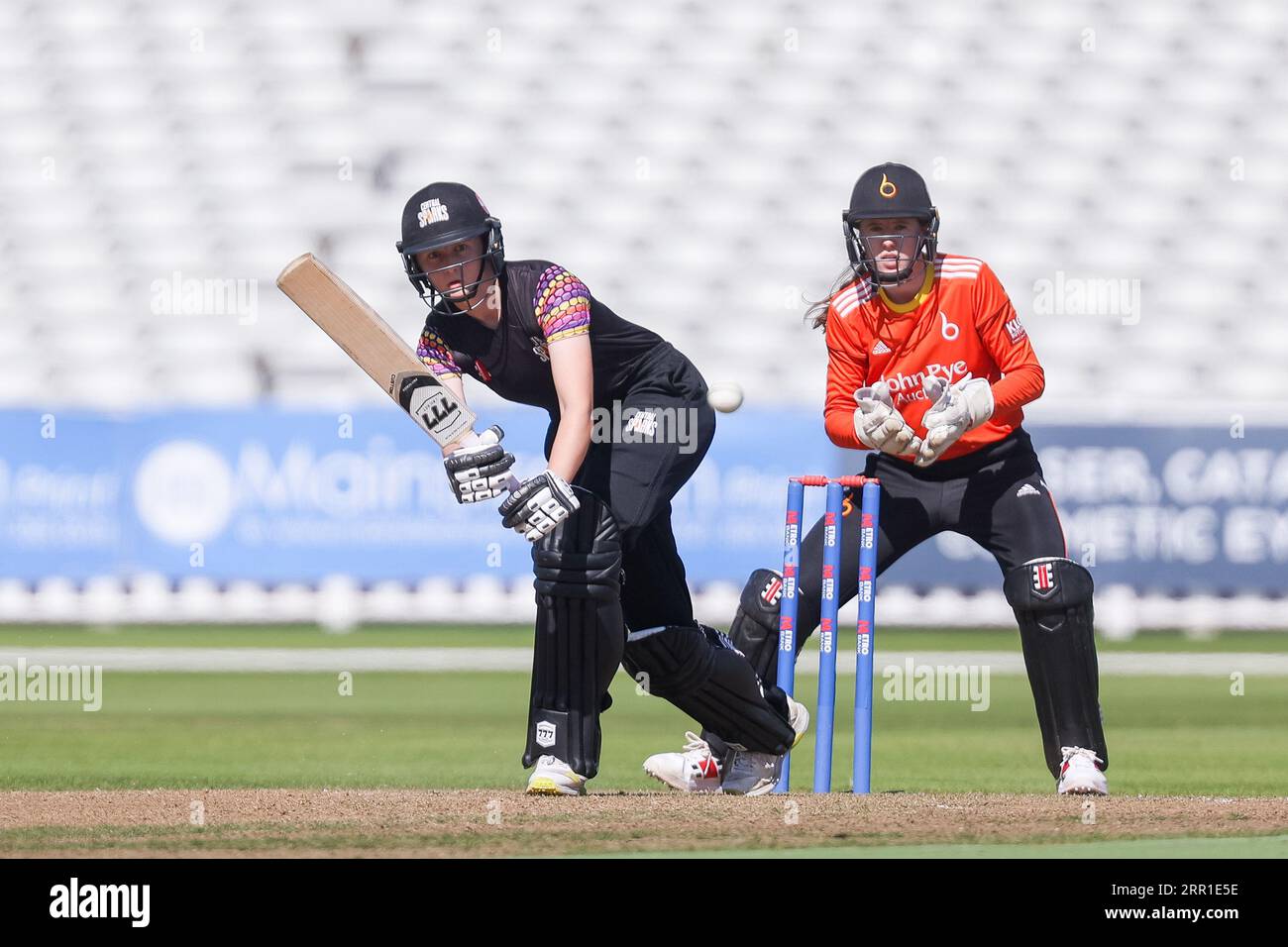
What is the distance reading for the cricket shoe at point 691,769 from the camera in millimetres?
6160

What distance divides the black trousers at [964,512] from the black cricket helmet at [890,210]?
0.63m

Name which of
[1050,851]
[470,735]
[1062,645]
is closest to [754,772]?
[1062,645]

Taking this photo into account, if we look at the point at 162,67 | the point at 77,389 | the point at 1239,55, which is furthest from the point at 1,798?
the point at 1239,55

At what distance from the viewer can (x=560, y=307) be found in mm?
5379

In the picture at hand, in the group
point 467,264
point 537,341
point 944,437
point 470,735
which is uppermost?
point 467,264

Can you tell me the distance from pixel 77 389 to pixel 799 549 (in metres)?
11.4

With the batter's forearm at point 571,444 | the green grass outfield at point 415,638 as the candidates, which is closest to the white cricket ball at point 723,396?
the batter's forearm at point 571,444

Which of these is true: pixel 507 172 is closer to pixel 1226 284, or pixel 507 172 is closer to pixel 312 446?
pixel 312 446

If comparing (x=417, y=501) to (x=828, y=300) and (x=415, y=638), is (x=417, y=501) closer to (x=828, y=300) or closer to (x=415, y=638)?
(x=415, y=638)

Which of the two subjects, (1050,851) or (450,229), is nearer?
(1050,851)

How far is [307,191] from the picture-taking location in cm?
1716

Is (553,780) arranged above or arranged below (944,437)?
below

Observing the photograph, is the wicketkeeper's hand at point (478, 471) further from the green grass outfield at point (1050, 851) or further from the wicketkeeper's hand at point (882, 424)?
the green grass outfield at point (1050, 851)

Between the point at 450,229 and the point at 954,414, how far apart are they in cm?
161
